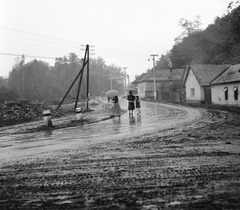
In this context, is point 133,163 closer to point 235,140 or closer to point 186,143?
point 186,143

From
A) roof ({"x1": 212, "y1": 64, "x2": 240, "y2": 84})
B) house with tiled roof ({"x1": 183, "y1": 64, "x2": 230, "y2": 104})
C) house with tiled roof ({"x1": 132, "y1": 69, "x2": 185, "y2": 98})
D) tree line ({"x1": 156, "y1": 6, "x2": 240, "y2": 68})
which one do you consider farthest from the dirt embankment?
house with tiled roof ({"x1": 132, "y1": 69, "x2": 185, "y2": 98})

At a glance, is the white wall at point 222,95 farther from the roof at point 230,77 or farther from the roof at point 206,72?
the roof at point 206,72

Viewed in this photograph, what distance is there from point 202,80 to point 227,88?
5.74 m

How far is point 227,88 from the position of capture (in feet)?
94.5

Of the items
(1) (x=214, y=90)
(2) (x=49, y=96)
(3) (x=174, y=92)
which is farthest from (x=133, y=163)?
(2) (x=49, y=96)

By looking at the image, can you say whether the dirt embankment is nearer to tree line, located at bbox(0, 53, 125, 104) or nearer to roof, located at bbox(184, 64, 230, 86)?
roof, located at bbox(184, 64, 230, 86)

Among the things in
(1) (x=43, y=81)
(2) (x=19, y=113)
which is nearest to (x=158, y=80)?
(1) (x=43, y=81)

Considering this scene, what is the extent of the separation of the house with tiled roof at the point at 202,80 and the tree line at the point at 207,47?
7.70m

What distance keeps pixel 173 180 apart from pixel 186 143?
3.37 meters

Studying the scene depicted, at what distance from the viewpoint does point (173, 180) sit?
4.25 metres

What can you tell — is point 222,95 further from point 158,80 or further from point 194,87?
point 158,80

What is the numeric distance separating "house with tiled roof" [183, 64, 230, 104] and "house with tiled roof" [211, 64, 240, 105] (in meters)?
1.99

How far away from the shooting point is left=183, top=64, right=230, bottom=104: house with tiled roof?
1353 inches

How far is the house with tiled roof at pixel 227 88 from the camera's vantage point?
2711cm
